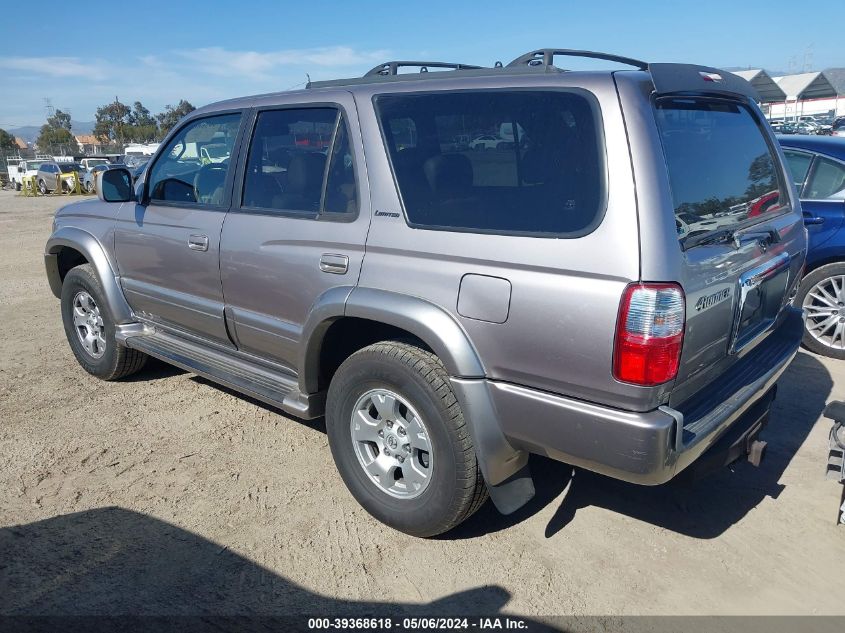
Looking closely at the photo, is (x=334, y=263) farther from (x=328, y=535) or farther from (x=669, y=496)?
(x=669, y=496)

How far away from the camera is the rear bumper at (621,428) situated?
7.38 feet

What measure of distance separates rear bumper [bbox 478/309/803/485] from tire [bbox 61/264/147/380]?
3231 mm

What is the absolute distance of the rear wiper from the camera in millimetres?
2357

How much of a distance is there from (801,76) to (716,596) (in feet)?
172

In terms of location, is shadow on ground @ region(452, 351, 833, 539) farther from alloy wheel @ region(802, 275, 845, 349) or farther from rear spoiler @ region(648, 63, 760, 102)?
alloy wheel @ region(802, 275, 845, 349)

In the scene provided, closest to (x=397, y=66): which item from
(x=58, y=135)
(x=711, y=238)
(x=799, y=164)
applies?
(x=711, y=238)

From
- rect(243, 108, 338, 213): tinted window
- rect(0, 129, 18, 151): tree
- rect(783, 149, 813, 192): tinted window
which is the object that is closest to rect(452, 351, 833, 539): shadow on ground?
rect(243, 108, 338, 213): tinted window

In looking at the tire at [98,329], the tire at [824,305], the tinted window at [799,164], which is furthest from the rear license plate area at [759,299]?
the tire at [98,329]

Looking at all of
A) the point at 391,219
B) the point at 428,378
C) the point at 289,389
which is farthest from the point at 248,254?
the point at 428,378

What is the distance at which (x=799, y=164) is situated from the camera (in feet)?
17.9

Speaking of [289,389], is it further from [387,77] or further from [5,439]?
[5,439]

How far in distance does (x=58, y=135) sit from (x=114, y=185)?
79386 millimetres

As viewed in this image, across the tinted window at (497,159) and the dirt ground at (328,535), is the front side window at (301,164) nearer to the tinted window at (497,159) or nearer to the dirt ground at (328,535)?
the tinted window at (497,159)

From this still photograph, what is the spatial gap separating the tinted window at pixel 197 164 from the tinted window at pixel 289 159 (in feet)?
0.75
